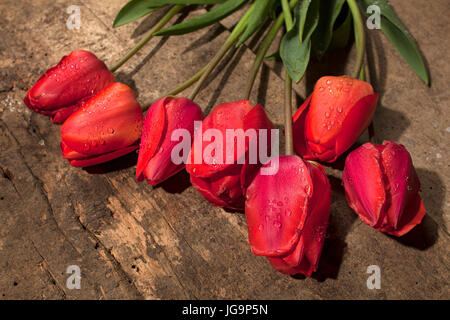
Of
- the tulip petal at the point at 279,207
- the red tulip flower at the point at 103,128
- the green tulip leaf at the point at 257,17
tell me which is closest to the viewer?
the tulip petal at the point at 279,207

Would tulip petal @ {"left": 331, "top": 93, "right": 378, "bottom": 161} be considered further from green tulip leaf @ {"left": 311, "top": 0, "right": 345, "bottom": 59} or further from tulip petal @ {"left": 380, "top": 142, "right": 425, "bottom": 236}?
green tulip leaf @ {"left": 311, "top": 0, "right": 345, "bottom": 59}

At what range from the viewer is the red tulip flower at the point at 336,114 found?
0.52 m

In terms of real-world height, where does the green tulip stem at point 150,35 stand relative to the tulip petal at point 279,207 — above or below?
above

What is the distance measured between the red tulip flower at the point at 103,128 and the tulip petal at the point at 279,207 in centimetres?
20

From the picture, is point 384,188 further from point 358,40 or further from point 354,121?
point 358,40

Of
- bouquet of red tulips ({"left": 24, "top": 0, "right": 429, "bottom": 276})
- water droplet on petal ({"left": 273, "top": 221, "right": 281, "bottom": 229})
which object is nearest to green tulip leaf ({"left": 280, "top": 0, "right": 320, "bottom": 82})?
bouquet of red tulips ({"left": 24, "top": 0, "right": 429, "bottom": 276})

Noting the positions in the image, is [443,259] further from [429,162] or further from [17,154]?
[17,154]

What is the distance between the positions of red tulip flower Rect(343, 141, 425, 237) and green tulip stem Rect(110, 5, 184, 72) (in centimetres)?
39

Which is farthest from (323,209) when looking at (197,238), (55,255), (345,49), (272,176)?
(345,49)

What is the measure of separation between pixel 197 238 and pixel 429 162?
1.22 feet

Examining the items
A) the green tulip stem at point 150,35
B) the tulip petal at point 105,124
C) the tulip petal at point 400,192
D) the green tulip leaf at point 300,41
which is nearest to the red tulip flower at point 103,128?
the tulip petal at point 105,124

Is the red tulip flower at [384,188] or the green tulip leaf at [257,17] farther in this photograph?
the green tulip leaf at [257,17]

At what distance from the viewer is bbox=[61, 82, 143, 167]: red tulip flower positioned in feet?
1.81

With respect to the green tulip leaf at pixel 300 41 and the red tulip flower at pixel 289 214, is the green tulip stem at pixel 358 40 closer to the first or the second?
the green tulip leaf at pixel 300 41
